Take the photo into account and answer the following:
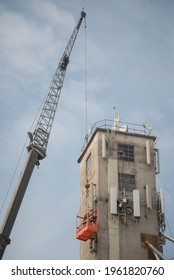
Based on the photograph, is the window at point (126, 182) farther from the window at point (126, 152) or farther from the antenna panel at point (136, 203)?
the window at point (126, 152)

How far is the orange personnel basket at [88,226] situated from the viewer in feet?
204

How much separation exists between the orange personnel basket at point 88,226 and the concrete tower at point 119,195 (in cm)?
14

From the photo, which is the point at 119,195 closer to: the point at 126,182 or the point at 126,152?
the point at 126,182

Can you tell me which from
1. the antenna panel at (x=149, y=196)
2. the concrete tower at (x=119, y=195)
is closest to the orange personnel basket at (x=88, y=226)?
the concrete tower at (x=119, y=195)

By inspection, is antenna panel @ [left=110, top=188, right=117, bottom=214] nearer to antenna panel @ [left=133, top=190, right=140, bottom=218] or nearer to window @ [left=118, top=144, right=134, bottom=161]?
antenna panel @ [left=133, top=190, right=140, bottom=218]

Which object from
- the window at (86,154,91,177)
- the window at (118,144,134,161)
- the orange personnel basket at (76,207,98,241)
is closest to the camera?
the orange personnel basket at (76,207,98,241)

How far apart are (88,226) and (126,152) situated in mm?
14069

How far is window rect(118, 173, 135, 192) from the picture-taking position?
67.5 m

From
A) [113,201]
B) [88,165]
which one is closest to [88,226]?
[113,201]

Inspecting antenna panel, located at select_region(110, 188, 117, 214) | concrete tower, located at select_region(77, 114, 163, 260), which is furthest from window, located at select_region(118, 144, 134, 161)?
antenna panel, located at select_region(110, 188, 117, 214)

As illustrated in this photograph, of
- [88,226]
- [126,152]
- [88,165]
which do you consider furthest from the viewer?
[88,165]

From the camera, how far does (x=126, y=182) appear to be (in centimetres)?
6800
